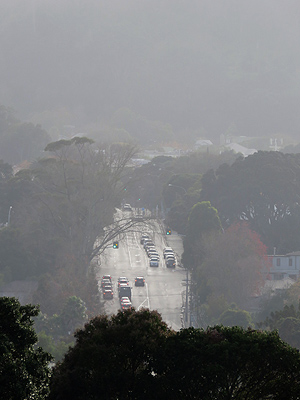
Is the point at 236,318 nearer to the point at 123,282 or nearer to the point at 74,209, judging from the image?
the point at 123,282

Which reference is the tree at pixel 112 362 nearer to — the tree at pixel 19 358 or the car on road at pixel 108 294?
the tree at pixel 19 358

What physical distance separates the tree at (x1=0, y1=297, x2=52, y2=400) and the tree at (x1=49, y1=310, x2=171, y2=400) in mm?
1275

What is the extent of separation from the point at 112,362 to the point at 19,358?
228cm

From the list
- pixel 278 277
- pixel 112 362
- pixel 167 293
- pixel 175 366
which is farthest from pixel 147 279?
pixel 112 362

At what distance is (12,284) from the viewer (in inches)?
2176

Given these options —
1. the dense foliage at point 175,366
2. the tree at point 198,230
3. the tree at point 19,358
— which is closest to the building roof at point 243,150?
the tree at point 198,230

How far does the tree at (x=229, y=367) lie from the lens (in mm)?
12922

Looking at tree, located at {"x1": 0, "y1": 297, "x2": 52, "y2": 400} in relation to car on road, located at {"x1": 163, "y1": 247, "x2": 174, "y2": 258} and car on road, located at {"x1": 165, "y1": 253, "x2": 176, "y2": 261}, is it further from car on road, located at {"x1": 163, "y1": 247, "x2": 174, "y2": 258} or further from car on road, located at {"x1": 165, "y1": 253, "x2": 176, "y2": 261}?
car on road, located at {"x1": 163, "y1": 247, "x2": 174, "y2": 258}

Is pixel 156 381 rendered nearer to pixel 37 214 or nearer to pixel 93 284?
pixel 93 284

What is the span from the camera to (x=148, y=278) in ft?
190

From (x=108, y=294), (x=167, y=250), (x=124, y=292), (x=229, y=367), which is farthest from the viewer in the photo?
(x=167, y=250)

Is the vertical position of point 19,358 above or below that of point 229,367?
above

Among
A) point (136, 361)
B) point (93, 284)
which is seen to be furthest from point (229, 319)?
point (136, 361)

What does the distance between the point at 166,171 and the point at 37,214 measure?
33846 mm
